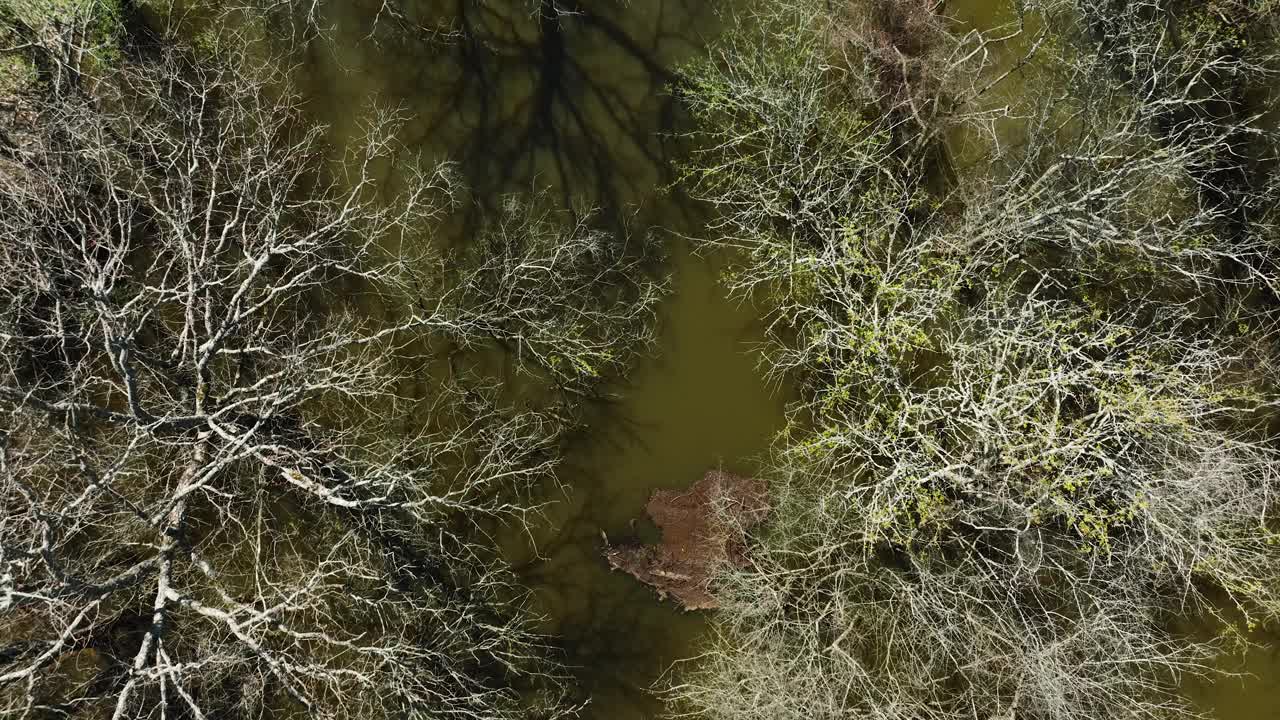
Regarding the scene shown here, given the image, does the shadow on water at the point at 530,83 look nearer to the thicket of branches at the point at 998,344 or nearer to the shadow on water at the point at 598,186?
the shadow on water at the point at 598,186

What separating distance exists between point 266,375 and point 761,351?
216 inches

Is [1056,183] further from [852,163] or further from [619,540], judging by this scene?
[619,540]

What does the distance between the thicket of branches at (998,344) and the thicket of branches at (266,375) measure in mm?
2188

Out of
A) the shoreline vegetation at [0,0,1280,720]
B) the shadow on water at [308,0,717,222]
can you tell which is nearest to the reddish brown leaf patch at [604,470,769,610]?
the shoreline vegetation at [0,0,1280,720]

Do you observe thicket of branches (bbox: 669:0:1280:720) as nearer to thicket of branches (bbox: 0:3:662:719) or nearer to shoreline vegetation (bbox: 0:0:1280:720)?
shoreline vegetation (bbox: 0:0:1280:720)

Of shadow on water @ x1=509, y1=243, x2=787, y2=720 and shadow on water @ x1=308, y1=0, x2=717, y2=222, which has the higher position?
shadow on water @ x1=308, y1=0, x2=717, y2=222

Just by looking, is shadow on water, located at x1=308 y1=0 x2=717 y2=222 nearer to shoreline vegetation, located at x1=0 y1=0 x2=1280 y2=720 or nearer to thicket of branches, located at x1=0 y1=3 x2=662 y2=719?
shoreline vegetation, located at x1=0 y1=0 x2=1280 y2=720

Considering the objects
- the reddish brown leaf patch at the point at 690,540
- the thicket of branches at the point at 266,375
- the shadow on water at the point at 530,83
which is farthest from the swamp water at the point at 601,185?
the thicket of branches at the point at 266,375

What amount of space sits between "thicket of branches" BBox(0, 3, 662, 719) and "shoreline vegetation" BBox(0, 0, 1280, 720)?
5 centimetres

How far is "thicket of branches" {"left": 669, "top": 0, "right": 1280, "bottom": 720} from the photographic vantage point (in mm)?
7711

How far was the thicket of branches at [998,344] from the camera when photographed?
7711mm

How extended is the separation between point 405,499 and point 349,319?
207 centimetres

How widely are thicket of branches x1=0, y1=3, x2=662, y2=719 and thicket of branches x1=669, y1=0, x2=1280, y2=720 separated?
2188 mm

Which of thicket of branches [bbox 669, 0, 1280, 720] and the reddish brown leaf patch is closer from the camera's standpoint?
thicket of branches [bbox 669, 0, 1280, 720]
